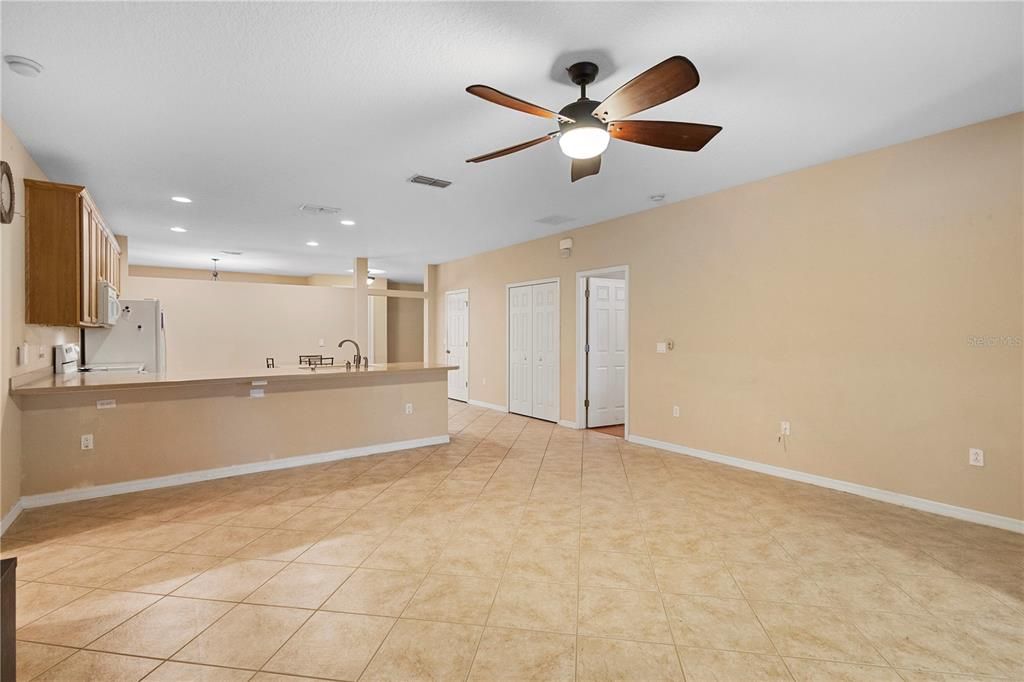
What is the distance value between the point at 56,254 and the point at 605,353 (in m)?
5.45

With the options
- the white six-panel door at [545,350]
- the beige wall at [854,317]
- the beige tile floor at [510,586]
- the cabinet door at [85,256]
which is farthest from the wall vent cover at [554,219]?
the cabinet door at [85,256]

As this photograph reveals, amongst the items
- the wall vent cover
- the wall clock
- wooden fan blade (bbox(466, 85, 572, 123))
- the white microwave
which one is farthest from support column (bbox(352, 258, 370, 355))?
wooden fan blade (bbox(466, 85, 572, 123))

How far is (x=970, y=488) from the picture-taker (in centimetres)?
317

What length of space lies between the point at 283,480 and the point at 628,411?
141 inches

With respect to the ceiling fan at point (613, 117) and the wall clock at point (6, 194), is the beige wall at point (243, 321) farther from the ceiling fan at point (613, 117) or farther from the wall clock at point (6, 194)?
the ceiling fan at point (613, 117)

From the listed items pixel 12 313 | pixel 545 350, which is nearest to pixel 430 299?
pixel 545 350

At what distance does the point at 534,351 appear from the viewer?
699 cm

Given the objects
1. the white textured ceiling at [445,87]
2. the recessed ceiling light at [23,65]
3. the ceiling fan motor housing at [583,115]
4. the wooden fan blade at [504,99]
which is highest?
the white textured ceiling at [445,87]

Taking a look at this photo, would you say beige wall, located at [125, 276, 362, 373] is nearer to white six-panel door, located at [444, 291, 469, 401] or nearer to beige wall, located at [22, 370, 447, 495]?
white six-panel door, located at [444, 291, 469, 401]

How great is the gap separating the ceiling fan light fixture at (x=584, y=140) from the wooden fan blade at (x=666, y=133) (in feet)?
0.38

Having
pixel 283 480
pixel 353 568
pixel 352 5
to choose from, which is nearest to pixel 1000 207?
pixel 352 5

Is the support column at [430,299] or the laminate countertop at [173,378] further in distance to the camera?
the support column at [430,299]

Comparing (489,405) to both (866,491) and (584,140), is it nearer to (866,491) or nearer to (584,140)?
(866,491)

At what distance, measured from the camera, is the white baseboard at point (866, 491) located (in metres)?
3.07
